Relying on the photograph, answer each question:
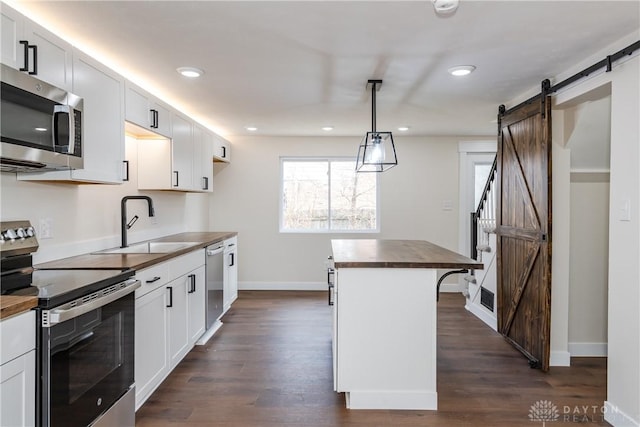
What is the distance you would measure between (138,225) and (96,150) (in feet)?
4.39

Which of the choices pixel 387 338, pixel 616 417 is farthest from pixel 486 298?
pixel 387 338

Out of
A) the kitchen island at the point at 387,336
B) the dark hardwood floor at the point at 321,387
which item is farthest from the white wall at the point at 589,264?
the kitchen island at the point at 387,336

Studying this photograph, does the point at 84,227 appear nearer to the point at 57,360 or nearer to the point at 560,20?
the point at 57,360

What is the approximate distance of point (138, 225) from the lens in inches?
137

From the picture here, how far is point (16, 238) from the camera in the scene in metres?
1.83

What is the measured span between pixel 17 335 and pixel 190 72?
6.75ft

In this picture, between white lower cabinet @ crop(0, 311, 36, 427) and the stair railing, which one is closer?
white lower cabinet @ crop(0, 311, 36, 427)

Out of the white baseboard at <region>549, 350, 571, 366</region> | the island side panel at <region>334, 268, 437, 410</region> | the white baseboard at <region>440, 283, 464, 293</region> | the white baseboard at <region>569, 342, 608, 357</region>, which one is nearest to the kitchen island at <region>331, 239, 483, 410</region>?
the island side panel at <region>334, 268, 437, 410</region>

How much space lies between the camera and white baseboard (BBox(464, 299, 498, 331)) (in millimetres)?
3912

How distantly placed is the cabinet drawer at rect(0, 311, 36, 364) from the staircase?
138 inches

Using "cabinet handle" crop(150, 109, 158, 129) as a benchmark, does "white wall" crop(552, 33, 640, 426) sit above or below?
below

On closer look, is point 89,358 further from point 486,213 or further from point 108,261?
point 486,213

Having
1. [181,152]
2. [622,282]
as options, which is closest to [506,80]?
[622,282]

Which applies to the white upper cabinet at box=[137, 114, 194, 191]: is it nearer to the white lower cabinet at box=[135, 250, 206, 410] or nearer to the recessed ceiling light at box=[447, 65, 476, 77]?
the white lower cabinet at box=[135, 250, 206, 410]
